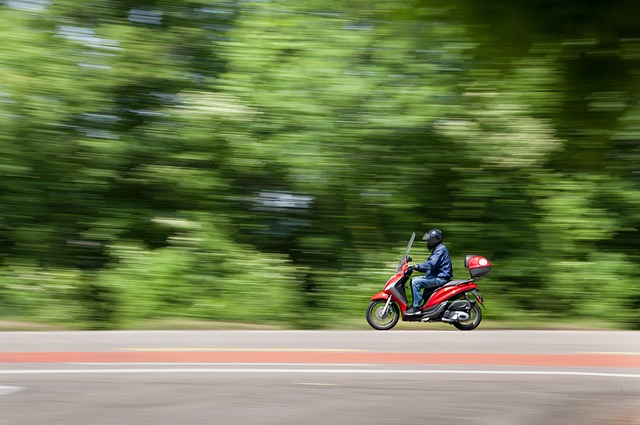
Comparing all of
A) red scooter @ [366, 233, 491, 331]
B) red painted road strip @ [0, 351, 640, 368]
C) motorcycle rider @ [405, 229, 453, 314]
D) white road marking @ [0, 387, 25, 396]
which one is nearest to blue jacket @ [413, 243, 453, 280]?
motorcycle rider @ [405, 229, 453, 314]

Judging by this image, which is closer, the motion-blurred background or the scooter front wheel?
the scooter front wheel

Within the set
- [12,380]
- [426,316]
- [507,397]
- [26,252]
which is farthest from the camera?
[26,252]

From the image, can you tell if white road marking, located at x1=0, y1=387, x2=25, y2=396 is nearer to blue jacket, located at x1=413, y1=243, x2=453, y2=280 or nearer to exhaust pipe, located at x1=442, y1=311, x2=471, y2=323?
blue jacket, located at x1=413, y1=243, x2=453, y2=280

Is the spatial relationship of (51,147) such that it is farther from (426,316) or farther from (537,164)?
(537,164)

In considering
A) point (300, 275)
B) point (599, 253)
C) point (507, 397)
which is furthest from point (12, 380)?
point (599, 253)

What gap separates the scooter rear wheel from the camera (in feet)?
38.7

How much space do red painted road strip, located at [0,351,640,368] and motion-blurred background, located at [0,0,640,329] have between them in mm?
3751

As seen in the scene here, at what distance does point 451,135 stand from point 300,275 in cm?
308

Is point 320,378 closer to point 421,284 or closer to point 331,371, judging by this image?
point 331,371

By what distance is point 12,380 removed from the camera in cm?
776

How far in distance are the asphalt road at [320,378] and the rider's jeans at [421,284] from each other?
61 cm

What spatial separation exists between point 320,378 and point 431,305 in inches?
163

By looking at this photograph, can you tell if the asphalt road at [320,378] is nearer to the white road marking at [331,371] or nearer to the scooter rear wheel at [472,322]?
the white road marking at [331,371]

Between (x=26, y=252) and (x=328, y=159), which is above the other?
(x=328, y=159)
